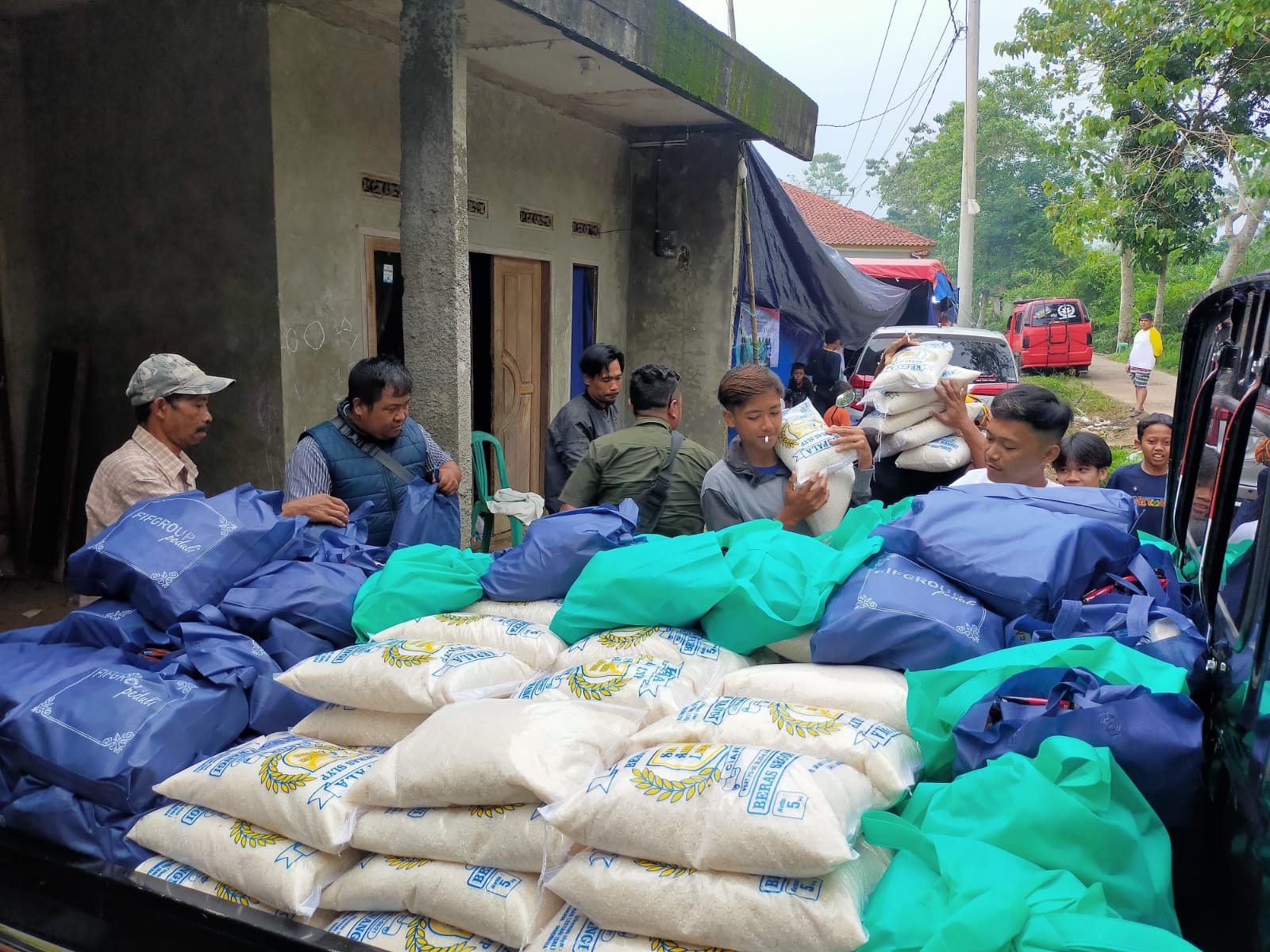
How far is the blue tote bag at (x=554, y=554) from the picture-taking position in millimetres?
2498

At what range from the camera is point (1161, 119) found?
43.7ft

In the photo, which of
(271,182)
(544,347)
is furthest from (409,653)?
(544,347)

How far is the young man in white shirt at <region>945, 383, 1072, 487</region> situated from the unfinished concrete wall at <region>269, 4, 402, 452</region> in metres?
3.61

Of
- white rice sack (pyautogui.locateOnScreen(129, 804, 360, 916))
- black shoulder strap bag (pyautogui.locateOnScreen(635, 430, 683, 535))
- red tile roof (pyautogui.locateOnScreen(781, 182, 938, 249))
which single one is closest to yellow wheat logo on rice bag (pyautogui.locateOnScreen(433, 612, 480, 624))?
white rice sack (pyautogui.locateOnScreen(129, 804, 360, 916))

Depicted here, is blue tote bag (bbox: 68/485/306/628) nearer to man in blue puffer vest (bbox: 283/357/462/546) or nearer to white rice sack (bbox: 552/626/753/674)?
man in blue puffer vest (bbox: 283/357/462/546)

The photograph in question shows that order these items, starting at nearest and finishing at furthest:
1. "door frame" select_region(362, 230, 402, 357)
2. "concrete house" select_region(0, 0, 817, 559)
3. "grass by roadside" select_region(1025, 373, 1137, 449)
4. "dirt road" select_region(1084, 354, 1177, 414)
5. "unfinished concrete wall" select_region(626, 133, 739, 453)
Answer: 1. "concrete house" select_region(0, 0, 817, 559)
2. "door frame" select_region(362, 230, 402, 357)
3. "unfinished concrete wall" select_region(626, 133, 739, 453)
4. "grass by roadside" select_region(1025, 373, 1137, 449)
5. "dirt road" select_region(1084, 354, 1177, 414)

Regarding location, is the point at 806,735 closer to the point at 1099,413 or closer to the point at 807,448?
the point at 807,448

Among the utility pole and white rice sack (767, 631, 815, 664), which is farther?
the utility pole

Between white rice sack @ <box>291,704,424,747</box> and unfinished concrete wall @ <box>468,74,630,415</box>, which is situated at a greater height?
unfinished concrete wall @ <box>468,74,630,415</box>

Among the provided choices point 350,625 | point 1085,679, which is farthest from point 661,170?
point 1085,679

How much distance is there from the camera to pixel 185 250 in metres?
4.95

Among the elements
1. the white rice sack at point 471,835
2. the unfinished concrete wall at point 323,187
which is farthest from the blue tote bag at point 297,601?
the unfinished concrete wall at point 323,187

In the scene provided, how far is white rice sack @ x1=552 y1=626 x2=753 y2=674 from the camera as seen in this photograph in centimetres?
213

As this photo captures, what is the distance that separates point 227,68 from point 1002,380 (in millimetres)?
7990
